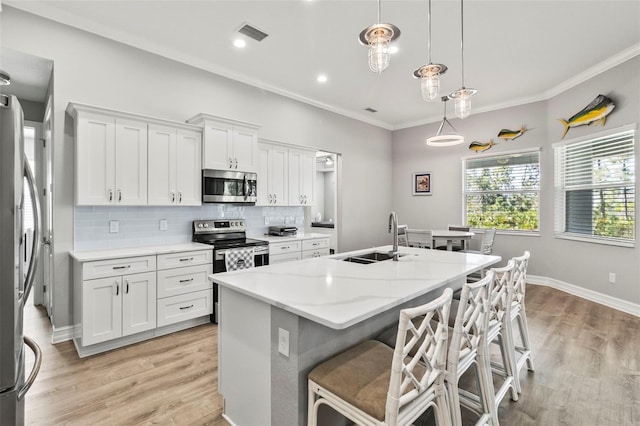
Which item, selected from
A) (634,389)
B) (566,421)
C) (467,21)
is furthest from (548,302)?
(467,21)

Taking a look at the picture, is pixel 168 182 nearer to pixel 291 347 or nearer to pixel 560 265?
pixel 291 347

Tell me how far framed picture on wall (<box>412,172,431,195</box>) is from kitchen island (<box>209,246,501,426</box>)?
15.2 feet

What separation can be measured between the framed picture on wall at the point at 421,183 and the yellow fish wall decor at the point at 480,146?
97cm

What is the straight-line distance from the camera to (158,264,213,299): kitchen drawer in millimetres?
3188

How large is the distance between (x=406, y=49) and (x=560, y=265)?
163 inches

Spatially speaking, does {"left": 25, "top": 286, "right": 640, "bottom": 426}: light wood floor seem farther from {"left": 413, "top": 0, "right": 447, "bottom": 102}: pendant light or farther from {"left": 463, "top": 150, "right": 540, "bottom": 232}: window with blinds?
{"left": 463, "top": 150, "right": 540, "bottom": 232}: window with blinds

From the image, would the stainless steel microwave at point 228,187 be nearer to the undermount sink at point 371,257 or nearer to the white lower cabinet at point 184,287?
the white lower cabinet at point 184,287

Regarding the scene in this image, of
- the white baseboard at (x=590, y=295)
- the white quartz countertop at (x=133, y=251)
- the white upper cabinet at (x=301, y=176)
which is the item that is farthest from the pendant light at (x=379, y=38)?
the white baseboard at (x=590, y=295)

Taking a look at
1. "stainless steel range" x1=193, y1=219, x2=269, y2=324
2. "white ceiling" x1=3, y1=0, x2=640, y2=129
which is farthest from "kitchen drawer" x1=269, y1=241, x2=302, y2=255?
"white ceiling" x1=3, y1=0, x2=640, y2=129

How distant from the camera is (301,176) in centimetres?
494

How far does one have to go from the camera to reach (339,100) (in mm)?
5438

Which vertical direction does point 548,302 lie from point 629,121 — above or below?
below

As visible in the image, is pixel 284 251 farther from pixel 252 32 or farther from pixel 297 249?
pixel 252 32

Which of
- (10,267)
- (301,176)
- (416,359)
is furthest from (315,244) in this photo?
(10,267)
